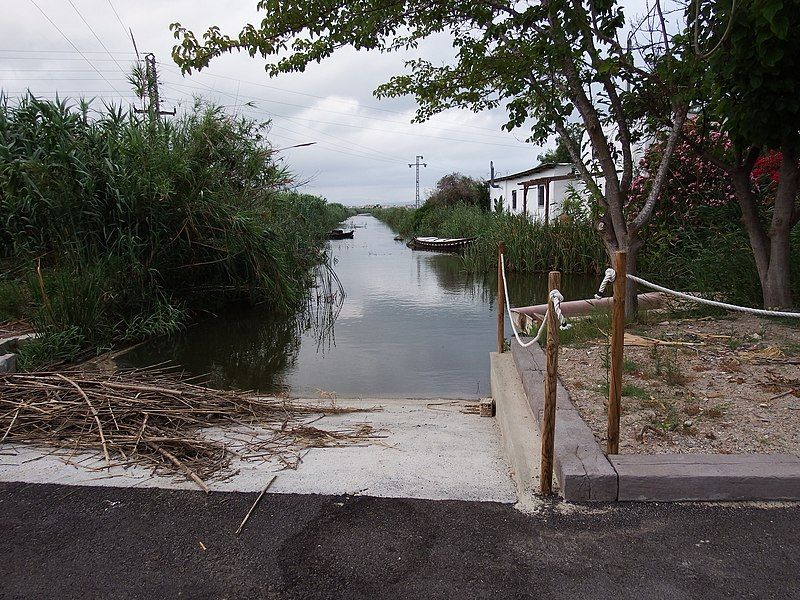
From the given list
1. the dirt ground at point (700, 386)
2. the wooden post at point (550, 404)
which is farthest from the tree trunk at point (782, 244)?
the wooden post at point (550, 404)

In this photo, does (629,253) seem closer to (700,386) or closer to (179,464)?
(700,386)

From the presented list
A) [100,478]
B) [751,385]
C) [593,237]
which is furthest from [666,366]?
[593,237]

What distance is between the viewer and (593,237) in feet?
60.3

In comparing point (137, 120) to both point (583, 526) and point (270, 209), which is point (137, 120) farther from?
point (583, 526)

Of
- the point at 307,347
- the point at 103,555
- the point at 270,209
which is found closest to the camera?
the point at 103,555

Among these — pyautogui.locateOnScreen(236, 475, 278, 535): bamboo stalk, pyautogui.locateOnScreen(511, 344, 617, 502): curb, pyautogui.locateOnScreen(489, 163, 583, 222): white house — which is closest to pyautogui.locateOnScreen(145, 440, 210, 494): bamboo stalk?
pyautogui.locateOnScreen(236, 475, 278, 535): bamboo stalk

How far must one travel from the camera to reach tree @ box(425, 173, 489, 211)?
162ft

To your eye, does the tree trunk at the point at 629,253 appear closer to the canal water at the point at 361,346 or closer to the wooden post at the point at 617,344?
the canal water at the point at 361,346

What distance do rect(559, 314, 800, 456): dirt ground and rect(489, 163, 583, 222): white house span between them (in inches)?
763

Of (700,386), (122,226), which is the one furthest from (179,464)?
(122,226)

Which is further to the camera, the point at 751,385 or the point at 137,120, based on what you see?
the point at 137,120

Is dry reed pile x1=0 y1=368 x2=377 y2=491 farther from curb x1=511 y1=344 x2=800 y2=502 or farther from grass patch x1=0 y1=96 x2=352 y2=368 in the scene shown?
grass patch x1=0 y1=96 x2=352 y2=368

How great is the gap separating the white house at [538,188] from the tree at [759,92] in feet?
59.6

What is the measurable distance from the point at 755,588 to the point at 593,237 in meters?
16.6
